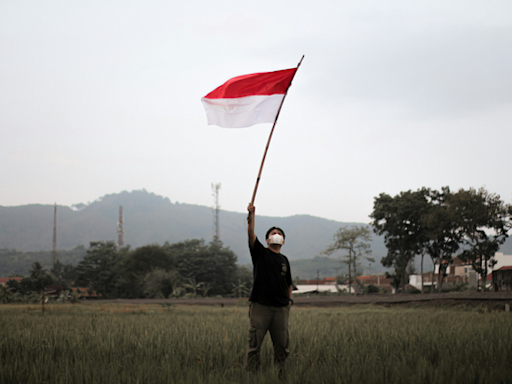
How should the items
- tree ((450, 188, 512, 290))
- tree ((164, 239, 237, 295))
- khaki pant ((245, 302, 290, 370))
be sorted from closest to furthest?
khaki pant ((245, 302, 290, 370)) → tree ((450, 188, 512, 290)) → tree ((164, 239, 237, 295))

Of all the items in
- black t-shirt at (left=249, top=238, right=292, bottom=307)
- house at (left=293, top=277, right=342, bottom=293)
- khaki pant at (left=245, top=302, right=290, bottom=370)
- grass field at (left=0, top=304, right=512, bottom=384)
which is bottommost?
house at (left=293, top=277, right=342, bottom=293)

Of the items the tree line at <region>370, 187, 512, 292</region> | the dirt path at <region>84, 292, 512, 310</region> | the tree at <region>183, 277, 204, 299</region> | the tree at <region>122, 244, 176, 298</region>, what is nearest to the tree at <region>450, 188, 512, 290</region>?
the tree line at <region>370, 187, 512, 292</region>

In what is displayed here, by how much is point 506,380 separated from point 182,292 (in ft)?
182

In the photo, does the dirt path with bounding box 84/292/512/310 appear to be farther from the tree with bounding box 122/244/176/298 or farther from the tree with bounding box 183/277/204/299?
the tree with bounding box 122/244/176/298

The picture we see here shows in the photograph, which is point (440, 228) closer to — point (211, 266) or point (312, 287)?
point (211, 266)

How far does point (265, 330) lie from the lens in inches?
243

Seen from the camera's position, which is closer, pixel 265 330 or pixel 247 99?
pixel 265 330

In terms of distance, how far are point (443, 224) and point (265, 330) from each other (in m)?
43.9

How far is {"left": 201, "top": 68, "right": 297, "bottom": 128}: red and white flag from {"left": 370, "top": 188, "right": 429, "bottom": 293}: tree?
4537cm

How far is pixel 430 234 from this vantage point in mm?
47188

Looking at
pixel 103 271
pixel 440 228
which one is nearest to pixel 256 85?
pixel 440 228

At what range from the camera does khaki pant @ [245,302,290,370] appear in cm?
Answer: 611

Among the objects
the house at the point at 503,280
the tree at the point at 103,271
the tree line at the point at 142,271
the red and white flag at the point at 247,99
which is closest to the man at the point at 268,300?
the red and white flag at the point at 247,99

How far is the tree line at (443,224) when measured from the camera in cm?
4338
